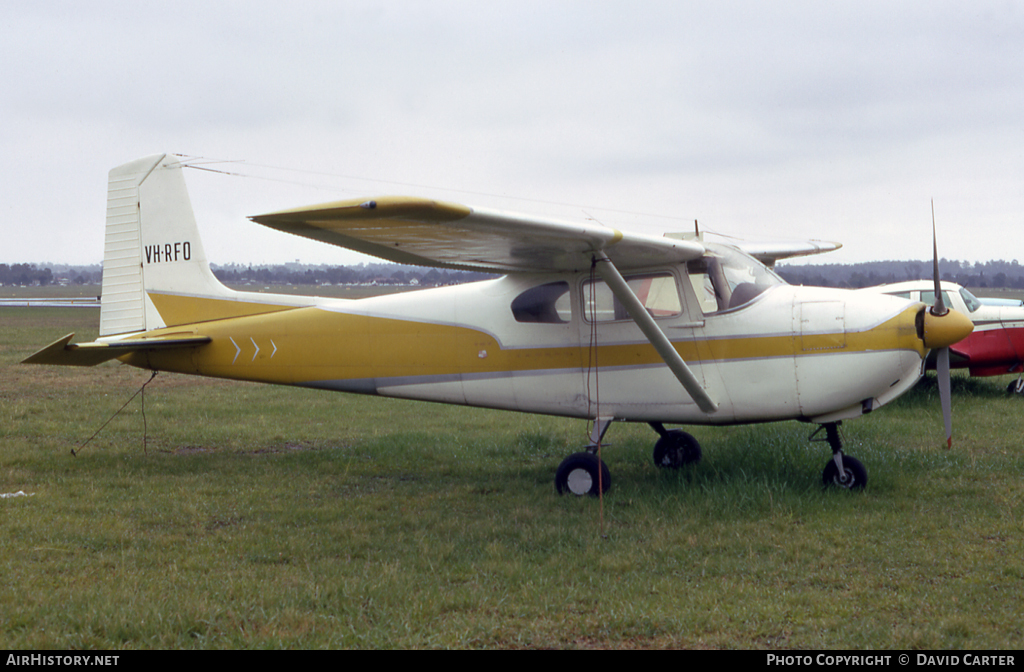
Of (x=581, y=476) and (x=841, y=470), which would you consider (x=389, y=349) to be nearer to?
(x=581, y=476)

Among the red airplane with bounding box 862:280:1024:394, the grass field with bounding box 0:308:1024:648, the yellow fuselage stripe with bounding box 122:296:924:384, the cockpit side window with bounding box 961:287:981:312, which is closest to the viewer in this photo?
the grass field with bounding box 0:308:1024:648

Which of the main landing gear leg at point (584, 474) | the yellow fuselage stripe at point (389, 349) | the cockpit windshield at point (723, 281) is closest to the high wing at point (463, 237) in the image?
the cockpit windshield at point (723, 281)

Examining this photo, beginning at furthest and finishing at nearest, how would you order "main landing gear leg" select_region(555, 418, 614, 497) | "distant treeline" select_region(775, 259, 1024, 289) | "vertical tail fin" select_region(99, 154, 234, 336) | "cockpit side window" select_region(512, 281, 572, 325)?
"distant treeline" select_region(775, 259, 1024, 289)
"vertical tail fin" select_region(99, 154, 234, 336)
"cockpit side window" select_region(512, 281, 572, 325)
"main landing gear leg" select_region(555, 418, 614, 497)

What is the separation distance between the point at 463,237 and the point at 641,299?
2.09 metres

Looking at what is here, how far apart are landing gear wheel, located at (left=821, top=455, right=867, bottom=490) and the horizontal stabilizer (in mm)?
6922

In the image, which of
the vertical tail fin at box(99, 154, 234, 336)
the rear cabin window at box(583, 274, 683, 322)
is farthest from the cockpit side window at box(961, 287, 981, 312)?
the vertical tail fin at box(99, 154, 234, 336)

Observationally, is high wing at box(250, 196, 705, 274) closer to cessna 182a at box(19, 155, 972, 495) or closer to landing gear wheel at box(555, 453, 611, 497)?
cessna 182a at box(19, 155, 972, 495)

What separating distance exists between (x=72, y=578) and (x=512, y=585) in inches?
118

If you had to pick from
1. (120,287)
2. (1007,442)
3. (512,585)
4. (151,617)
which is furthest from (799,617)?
(120,287)

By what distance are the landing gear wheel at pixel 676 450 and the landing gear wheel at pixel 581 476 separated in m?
1.48

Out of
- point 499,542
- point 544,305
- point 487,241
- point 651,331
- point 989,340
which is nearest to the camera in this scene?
point 499,542

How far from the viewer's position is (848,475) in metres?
7.25

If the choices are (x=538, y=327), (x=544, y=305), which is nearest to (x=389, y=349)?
(x=538, y=327)

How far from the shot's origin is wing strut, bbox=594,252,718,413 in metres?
6.59
